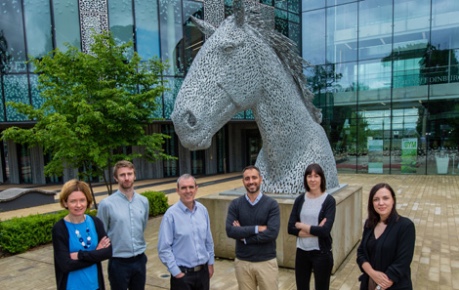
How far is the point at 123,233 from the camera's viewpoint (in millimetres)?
2699

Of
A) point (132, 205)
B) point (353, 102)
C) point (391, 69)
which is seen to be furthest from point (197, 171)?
point (132, 205)

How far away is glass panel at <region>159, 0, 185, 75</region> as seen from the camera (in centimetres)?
1461

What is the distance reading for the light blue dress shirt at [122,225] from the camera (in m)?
2.70

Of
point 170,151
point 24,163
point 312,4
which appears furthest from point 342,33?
point 24,163

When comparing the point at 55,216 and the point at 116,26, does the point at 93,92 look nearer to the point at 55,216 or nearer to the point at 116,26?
the point at 55,216

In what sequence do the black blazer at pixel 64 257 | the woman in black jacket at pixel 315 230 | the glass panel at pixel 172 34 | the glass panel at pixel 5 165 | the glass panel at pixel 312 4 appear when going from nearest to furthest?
the black blazer at pixel 64 257, the woman in black jacket at pixel 315 230, the glass panel at pixel 172 34, the glass panel at pixel 5 165, the glass panel at pixel 312 4

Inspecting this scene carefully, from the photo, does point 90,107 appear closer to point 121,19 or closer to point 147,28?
point 121,19

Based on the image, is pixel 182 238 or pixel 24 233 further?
pixel 24 233

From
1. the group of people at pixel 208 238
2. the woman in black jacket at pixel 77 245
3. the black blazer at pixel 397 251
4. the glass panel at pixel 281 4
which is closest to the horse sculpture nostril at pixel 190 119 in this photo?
the group of people at pixel 208 238

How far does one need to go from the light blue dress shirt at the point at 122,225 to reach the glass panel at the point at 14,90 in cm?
1240

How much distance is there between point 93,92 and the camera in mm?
6262

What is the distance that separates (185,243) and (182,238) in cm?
4

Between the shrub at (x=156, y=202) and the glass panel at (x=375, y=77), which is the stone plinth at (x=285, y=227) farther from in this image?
the glass panel at (x=375, y=77)

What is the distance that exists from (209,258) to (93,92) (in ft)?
15.7
